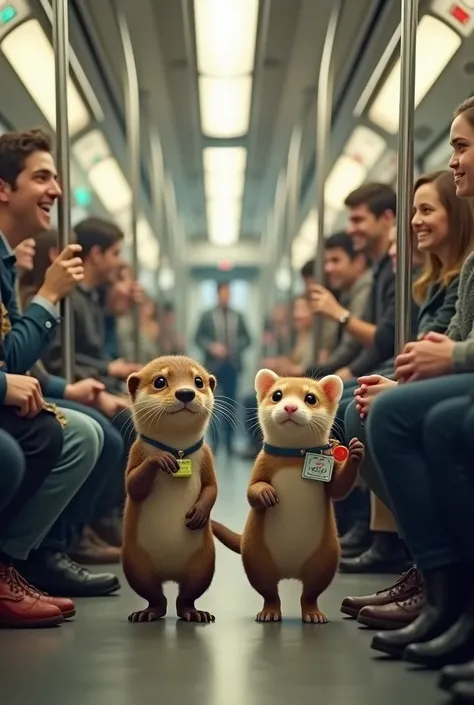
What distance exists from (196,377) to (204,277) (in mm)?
12496

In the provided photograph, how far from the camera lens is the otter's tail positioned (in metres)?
2.38

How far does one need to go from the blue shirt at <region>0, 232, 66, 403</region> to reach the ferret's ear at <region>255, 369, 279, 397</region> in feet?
1.75

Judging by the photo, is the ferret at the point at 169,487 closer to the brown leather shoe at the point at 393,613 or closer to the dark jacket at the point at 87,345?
the brown leather shoe at the point at 393,613

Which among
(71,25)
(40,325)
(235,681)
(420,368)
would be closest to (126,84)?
(71,25)

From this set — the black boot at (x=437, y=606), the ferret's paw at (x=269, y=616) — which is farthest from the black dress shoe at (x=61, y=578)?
the black boot at (x=437, y=606)

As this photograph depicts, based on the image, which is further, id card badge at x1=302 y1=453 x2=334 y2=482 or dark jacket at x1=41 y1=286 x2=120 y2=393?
dark jacket at x1=41 y1=286 x2=120 y2=393

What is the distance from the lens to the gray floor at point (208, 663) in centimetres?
170

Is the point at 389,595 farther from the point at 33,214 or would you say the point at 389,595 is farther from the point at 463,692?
the point at 33,214

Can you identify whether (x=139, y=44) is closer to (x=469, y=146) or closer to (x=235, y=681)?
(x=469, y=146)

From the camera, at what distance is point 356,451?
2248mm

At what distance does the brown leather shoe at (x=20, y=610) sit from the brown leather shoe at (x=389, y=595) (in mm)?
703

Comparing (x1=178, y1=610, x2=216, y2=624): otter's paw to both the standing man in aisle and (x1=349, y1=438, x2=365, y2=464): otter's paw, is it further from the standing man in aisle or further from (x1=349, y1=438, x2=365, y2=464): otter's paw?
the standing man in aisle

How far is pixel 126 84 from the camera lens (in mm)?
3895

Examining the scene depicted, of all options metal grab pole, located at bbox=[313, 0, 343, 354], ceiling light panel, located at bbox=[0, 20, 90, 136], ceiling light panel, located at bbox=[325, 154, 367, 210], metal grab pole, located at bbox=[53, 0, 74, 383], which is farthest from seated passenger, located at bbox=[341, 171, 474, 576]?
ceiling light panel, located at bbox=[325, 154, 367, 210]
